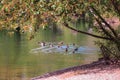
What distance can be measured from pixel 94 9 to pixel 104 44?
14.2 ft

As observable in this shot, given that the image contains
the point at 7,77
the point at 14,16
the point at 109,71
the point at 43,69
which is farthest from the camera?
the point at 43,69

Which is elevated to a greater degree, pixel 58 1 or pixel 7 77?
pixel 58 1

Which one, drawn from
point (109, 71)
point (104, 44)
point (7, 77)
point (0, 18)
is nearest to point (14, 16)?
point (0, 18)

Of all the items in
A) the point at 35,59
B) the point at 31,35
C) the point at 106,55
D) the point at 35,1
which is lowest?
the point at 35,59

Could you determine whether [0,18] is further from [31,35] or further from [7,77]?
[7,77]

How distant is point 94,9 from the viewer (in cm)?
1864

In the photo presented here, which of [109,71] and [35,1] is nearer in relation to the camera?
[35,1]

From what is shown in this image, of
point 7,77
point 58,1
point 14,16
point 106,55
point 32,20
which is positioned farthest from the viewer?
point 7,77

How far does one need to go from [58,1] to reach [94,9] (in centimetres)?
402

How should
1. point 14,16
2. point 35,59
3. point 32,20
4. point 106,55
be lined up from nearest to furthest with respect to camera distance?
point 32,20 < point 14,16 < point 106,55 < point 35,59

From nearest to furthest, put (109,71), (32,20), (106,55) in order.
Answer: (32,20)
(109,71)
(106,55)

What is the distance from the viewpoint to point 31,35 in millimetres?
18359

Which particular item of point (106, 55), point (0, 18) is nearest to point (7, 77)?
point (106, 55)

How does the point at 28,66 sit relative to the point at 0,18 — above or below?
below
